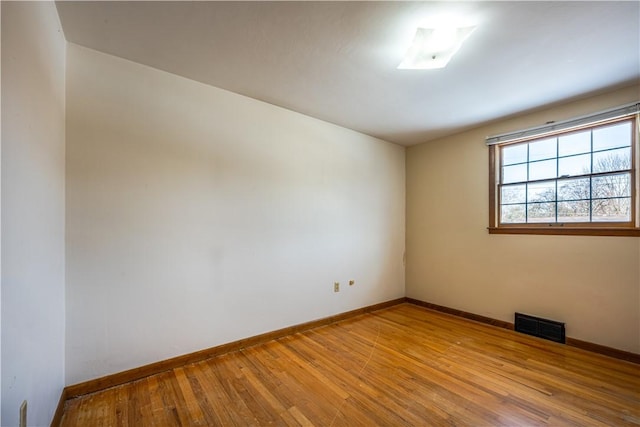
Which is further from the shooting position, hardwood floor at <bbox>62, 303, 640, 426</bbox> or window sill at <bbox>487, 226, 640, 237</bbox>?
window sill at <bbox>487, 226, 640, 237</bbox>

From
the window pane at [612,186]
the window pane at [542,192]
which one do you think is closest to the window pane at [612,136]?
the window pane at [612,186]

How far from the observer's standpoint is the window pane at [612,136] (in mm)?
2504

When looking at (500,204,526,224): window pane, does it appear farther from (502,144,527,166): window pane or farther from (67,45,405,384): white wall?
(67,45,405,384): white wall

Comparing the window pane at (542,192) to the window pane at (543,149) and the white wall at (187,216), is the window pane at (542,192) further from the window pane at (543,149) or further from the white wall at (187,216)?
the white wall at (187,216)

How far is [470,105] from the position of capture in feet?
9.32

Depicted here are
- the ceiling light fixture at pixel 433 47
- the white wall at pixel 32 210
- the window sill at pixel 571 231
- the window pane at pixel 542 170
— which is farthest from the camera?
the window pane at pixel 542 170

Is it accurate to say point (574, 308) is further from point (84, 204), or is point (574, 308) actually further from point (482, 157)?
point (84, 204)

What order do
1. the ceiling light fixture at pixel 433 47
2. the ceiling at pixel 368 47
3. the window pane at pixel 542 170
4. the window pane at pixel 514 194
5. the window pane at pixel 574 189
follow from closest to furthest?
the ceiling at pixel 368 47 → the ceiling light fixture at pixel 433 47 → the window pane at pixel 574 189 → the window pane at pixel 542 170 → the window pane at pixel 514 194

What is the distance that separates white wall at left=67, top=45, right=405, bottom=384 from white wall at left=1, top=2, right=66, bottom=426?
6.0 inches

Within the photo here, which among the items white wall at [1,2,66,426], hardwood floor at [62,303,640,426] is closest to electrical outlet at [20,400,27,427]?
white wall at [1,2,66,426]

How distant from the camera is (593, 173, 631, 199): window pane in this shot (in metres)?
2.49

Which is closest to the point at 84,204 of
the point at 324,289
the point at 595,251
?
the point at 324,289

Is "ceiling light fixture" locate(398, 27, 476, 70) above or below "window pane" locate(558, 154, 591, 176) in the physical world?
above

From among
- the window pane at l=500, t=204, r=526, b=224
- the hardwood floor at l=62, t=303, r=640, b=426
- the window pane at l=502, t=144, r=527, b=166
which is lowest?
the hardwood floor at l=62, t=303, r=640, b=426
